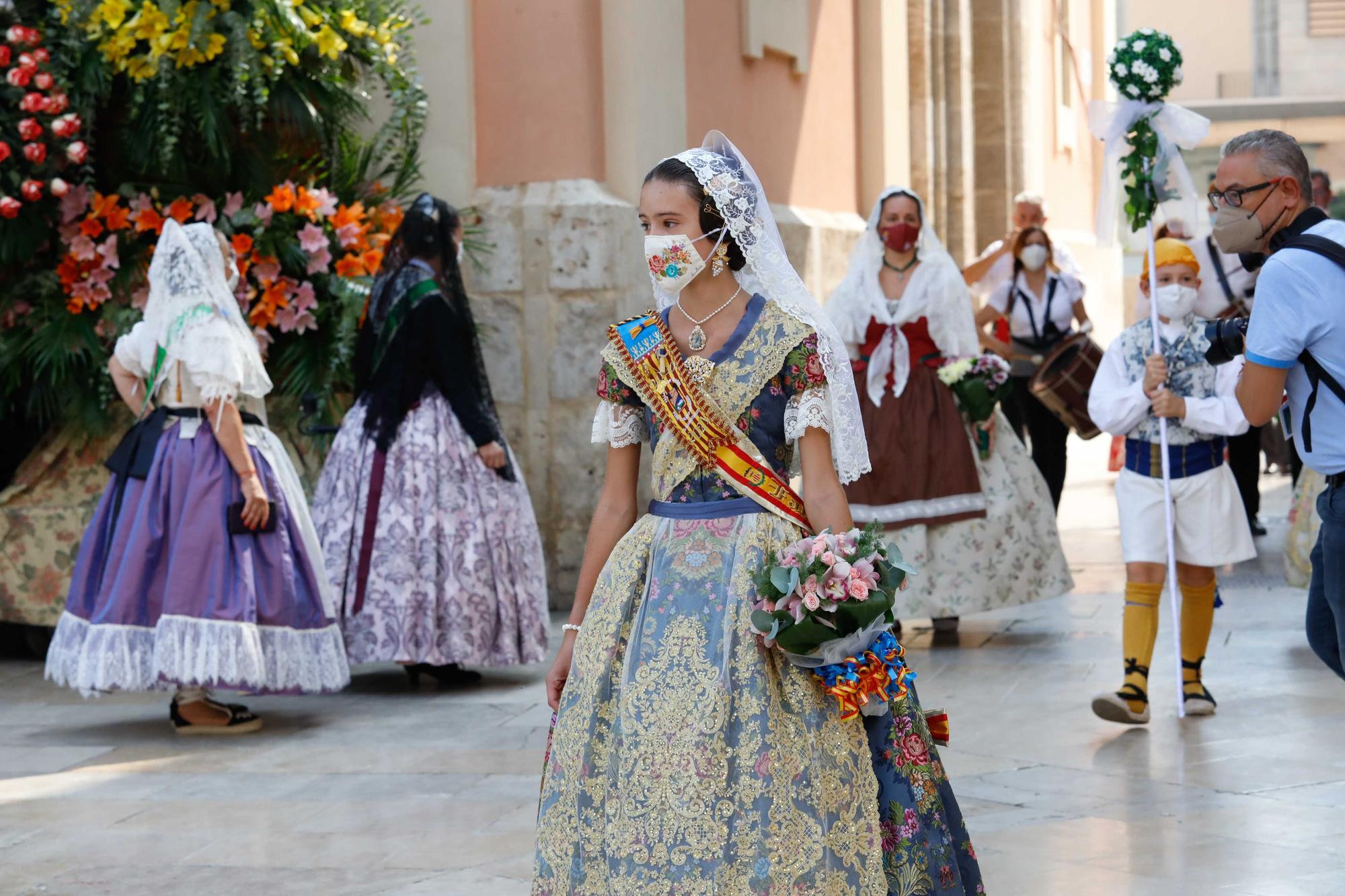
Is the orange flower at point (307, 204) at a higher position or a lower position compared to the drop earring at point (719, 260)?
higher

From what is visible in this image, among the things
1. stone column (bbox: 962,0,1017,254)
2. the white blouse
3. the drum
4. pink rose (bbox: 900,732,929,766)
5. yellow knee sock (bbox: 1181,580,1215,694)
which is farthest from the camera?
stone column (bbox: 962,0,1017,254)

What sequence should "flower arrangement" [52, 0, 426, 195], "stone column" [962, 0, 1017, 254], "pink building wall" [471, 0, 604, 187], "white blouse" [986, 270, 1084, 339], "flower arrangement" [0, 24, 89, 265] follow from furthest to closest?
"stone column" [962, 0, 1017, 254], "white blouse" [986, 270, 1084, 339], "pink building wall" [471, 0, 604, 187], "flower arrangement" [52, 0, 426, 195], "flower arrangement" [0, 24, 89, 265]

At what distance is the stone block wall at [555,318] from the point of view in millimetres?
9289

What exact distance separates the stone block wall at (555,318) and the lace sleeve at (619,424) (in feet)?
17.7

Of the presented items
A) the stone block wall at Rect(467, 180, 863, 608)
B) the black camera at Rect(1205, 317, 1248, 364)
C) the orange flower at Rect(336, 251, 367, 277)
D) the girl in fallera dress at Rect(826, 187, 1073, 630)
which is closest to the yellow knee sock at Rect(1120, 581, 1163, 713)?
the black camera at Rect(1205, 317, 1248, 364)

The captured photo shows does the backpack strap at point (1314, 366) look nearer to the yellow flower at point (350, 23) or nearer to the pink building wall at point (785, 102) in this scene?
the yellow flower at point (350, 23)

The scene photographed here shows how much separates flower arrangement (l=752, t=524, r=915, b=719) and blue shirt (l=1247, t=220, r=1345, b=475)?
3.63 ft

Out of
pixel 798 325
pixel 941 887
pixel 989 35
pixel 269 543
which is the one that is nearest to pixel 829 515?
pixel 798 325

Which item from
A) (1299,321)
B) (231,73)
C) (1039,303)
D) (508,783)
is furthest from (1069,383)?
(1299,321)

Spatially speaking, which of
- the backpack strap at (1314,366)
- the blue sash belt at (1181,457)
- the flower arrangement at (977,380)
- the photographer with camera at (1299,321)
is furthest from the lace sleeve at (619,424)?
the flower arrangement at (977,380)

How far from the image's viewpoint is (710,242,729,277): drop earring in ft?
12.3

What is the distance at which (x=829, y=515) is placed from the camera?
3660mm

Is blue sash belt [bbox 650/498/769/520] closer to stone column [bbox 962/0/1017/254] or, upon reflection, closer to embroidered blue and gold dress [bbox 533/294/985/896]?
embroidered blue and gold dress [bbox 533/294/985/896]

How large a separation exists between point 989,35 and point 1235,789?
13213 millimetres
